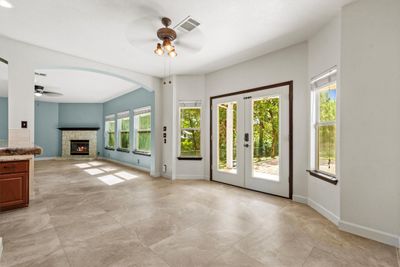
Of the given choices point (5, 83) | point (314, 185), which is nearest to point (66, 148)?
point (5, 83)

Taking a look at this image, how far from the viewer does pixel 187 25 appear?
2.55 m

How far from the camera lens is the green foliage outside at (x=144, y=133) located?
632 cm

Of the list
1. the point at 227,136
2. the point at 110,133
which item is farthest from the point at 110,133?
the point at 227,136

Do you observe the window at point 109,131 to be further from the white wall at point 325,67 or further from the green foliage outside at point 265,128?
the white wall at point 325,67

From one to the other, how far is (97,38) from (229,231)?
3546 mm

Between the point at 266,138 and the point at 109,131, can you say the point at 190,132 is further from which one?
the point at 109,131

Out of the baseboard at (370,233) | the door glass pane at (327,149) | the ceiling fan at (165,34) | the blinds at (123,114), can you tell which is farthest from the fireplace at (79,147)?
the baseboard at (370,233)

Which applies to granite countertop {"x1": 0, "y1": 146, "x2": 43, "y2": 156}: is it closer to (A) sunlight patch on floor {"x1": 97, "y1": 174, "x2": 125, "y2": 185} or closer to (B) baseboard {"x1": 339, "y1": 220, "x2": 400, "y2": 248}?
(A) sunlight patch on floor {"x1": 97, "y1": 174, "x2": 125, "y2": 185}

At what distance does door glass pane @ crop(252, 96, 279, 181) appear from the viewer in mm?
3535

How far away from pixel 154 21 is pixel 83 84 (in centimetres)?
475

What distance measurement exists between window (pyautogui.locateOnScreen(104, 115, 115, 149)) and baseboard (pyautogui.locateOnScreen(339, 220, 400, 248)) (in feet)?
27.2

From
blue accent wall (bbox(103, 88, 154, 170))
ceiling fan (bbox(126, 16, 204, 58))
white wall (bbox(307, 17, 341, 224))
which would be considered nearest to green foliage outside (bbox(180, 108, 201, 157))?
blue accent wall (bbox(103, 88, 154, 170))

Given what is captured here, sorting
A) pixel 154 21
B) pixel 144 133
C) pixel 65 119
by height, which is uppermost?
pixel 154 21

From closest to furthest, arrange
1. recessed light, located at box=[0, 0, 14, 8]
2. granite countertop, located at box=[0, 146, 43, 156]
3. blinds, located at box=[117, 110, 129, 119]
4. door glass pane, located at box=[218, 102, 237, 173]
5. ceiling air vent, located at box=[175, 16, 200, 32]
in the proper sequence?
recessed light, located at box=[0, 0, 14, 8] < ceiling air vent, located at box=[175, 16, 200, 32] < granite countertop, located at box=[0, 146, 43, 156] < door glass pane, located at box=[218, 102, 237, 173] < blinds, located at box=[117, 110, 129, 119]
